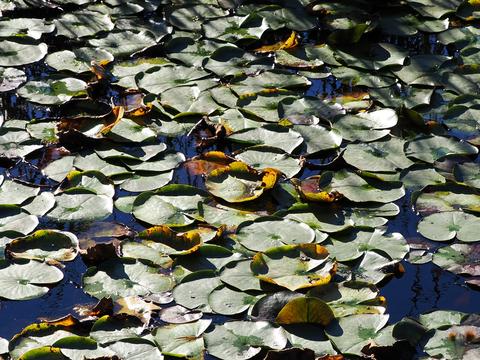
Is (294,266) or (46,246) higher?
(294,266)

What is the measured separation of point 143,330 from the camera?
3.10m

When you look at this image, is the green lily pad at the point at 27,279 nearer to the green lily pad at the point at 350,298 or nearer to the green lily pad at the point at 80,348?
the green lily pad at the point at 80,348

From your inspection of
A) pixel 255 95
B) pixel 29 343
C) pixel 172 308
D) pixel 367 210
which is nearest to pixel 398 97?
pixel 255 95

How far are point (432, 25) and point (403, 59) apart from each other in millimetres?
529

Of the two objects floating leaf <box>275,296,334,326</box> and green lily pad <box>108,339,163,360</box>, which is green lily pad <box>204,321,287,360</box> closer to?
floating leaf <box>275,296,334,326</box>

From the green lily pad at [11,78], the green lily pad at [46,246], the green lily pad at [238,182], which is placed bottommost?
the green lily pad at [11,78]

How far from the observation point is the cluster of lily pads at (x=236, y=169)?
10.2ft

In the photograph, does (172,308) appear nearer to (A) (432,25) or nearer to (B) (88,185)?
(B) (88,185)

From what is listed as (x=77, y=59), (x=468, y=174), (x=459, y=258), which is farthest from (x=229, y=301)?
(x=77, y=59)

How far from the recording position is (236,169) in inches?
153

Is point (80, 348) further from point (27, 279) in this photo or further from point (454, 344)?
point (454, 344)

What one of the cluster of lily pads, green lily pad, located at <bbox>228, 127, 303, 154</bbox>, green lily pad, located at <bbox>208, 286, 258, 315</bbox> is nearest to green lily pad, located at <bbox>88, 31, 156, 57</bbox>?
the cluster of lily pads

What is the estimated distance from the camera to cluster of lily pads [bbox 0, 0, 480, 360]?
122 inches

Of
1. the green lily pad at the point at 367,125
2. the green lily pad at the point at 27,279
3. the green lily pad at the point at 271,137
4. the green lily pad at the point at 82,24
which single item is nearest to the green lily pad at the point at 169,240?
the green lily pad at the point at 27,279
